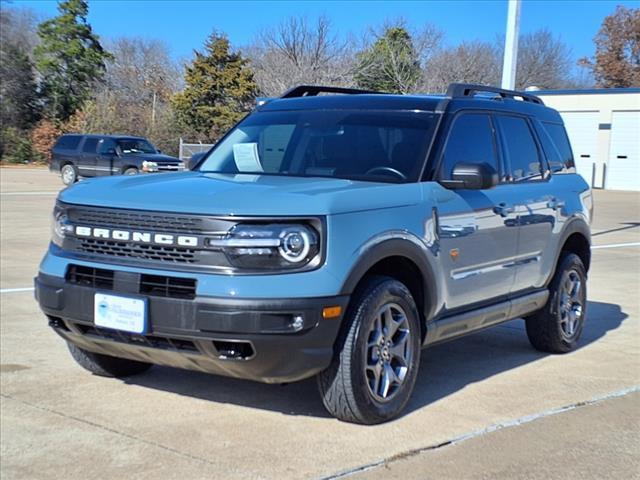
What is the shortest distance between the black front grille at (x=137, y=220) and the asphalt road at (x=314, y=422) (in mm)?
1151

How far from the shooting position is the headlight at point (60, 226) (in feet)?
16.3

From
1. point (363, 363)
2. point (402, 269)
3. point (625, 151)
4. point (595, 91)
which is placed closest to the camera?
point (363, 363)

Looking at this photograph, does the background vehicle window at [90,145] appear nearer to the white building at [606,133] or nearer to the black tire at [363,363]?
the white building at [606,133]

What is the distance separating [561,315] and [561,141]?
5.14 ft

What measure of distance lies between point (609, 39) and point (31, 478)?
5878 centimetres

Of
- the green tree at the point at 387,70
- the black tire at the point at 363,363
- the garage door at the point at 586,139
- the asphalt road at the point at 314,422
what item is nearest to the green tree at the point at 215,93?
the green tree at the point at 387,70

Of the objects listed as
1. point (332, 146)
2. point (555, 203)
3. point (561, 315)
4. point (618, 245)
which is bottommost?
point (618, 245)

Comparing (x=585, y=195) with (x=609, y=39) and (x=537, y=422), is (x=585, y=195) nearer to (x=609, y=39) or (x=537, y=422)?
(x=537, y=422)

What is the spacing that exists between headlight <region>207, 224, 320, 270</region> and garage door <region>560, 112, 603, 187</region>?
36769 mm

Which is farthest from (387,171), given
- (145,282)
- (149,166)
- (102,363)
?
(149,166)

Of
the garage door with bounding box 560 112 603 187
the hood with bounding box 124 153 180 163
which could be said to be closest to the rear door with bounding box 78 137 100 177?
the hood with bounding box 124 153 180 163

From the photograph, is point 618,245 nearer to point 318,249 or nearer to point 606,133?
point 318,249

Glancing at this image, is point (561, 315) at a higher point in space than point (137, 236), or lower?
lower

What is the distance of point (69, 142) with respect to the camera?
30688 mm
